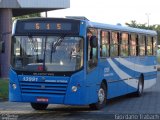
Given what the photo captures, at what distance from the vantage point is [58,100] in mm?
14750

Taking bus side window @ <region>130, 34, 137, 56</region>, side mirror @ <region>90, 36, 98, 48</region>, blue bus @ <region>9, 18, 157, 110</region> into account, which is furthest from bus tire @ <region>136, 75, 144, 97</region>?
side mirror @ <region>90, 36, 98, 48</region>

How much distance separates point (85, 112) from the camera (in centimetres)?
1592

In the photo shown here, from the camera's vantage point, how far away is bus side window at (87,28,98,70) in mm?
15328

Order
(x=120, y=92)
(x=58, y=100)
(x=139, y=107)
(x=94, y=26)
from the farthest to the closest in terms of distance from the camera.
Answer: (x=120, y=92) → (x=139, y=107) → (x=94, y=26) → (x=58, y=100)

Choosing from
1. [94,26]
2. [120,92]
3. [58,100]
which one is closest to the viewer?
[58,100]

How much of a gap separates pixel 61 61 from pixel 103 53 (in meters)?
2.57

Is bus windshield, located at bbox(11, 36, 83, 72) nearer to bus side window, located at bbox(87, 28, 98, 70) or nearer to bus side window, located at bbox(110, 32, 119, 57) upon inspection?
bus side window, located at bbox(87, 28, 98, 70)

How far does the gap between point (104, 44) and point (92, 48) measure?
5.13 ft

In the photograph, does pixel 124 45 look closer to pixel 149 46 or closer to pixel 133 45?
pixel 133 45

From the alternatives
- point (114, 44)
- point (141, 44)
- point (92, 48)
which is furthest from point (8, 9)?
point (92, 48)

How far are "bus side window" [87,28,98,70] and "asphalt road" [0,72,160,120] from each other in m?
1.45

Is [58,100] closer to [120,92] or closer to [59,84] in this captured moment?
[59,84]

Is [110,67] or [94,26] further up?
[94,26]

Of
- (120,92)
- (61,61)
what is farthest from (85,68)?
(120,92)
